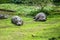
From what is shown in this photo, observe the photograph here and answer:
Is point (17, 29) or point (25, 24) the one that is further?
point (25, 24)

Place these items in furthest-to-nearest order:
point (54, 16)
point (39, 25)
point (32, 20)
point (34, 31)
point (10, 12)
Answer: point (10, 12)
point (54, 16)
point (32, 20)
point (39, 25)
point (34, 31)

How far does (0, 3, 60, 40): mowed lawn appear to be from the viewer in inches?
364

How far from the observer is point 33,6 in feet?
50.5

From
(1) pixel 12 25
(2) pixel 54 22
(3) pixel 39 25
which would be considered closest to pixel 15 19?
(1) pixel 12 25

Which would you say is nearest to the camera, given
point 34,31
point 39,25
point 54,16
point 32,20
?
point 34,31

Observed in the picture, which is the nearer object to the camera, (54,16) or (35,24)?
(35,24)

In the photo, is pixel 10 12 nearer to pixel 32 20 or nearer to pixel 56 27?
pixel 32 20

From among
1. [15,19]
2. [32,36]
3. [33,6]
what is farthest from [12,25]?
[33,6]

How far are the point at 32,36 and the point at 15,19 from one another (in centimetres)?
246

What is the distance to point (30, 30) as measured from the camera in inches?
403

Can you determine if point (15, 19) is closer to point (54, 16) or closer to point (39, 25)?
point (39, 25)

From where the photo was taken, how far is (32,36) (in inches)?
368

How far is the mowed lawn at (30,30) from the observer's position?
9252 mm

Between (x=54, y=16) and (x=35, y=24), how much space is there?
2.34 metres
